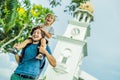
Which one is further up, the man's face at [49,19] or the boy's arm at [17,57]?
the man's face at [49,19]

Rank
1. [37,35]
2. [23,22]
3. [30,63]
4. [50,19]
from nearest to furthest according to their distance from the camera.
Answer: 1. [30,63]
2. [37,35]
3. [50,19]
4. [23,22]

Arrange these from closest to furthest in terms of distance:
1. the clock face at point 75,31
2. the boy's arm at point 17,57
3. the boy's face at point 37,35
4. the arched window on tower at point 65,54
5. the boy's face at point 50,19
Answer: the boy's arm at point 17,57, the boy's face at point 37,35, the boy's face at point 50,19, the arched window on tower at point 65,54, the clock face at point 75,31

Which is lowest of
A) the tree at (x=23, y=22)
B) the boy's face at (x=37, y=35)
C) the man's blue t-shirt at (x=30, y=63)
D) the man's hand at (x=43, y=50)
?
the tree at (x=23, y=22)

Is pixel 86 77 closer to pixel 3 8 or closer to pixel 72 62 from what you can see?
pixel 72 62

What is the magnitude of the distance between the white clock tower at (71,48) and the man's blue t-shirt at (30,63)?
39.9 m

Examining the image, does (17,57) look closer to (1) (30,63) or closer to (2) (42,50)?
(1) (30,63)

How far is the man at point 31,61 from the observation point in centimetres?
583

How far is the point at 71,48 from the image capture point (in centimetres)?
4875

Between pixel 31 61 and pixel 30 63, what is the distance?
0.15 feet

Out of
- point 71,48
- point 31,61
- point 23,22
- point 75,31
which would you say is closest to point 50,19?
point 31,61

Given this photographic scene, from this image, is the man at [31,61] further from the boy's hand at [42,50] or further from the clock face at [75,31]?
the clock face at [75,31]

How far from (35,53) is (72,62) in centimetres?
4182

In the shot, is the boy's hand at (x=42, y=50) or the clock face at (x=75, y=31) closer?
the boy's hand at (x=42, y=50)

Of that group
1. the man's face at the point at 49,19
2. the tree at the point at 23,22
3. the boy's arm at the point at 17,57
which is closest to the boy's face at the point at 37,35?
the man's face at the point at 49,19
